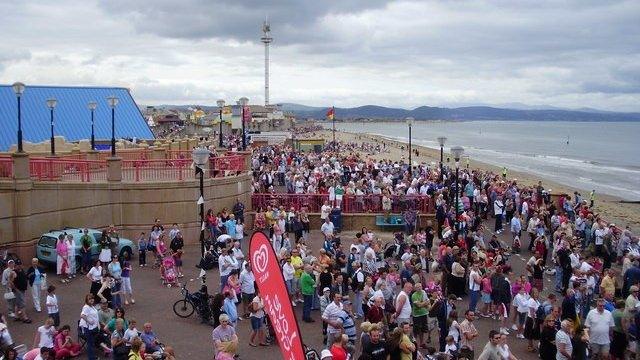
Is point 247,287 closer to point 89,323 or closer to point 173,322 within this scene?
point 173,322

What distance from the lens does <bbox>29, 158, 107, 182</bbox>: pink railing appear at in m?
19.8

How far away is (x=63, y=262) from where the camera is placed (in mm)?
17031

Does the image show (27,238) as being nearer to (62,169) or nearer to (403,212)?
(62,169)

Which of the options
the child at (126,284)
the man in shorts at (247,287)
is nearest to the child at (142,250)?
the child at (126,284)

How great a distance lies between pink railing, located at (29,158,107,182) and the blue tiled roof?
43.5 feet

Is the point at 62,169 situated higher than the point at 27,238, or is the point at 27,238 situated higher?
the point at 62,169

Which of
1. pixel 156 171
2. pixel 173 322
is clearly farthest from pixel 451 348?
pixel 156 171

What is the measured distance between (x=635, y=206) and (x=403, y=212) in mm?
31586

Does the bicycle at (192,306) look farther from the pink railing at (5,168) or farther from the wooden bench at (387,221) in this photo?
the wooden bench at (387,221)

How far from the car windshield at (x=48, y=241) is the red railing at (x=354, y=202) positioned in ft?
30.5

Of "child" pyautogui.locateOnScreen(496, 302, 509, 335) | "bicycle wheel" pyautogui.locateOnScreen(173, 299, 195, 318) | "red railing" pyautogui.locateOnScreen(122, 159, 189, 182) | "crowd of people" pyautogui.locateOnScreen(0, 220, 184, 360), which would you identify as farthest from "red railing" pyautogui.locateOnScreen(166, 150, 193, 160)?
"child" pyautogui.locateOnScreen(496, 302, 509, 335)

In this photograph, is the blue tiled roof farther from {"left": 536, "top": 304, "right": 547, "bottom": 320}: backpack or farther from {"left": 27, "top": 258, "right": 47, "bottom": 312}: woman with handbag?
{"left": 536, "top": 304, "right": 547, "bottom": 320}: backpack

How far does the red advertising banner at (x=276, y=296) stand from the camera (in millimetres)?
4457

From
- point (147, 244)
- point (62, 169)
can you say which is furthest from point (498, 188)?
point (62, 169)
